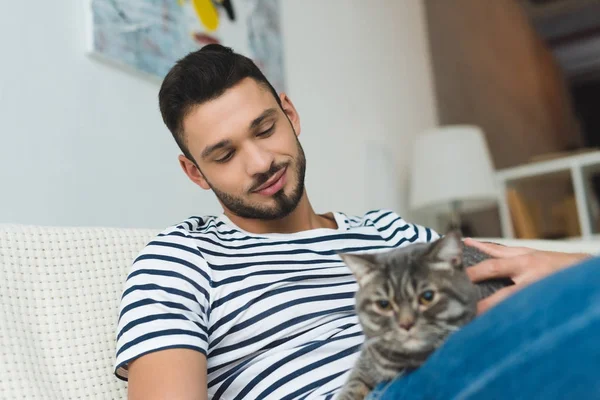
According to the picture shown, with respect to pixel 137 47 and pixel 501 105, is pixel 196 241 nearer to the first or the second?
A: pixel 137 47

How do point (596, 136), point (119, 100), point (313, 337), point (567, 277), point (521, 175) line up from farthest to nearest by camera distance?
point (596, 136)
point (521, 175)
point (119, 100)
point (313, 337)
point (567, 277)

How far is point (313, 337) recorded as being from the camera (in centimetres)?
92

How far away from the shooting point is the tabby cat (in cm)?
67

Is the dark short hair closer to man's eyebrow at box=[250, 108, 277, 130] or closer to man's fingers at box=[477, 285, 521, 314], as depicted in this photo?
man's eyebrow at box=[250, 108, 277, 130]

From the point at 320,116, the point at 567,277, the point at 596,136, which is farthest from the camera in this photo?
the point at 596,136

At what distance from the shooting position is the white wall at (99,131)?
3.89 feet

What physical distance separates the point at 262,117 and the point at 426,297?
479 mm

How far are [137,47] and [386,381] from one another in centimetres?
104

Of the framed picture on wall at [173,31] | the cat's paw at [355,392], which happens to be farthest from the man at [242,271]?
the framed picture on wall at [173,31]

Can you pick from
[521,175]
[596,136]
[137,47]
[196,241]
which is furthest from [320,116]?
[596,136]

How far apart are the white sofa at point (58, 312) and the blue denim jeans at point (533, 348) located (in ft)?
1.74

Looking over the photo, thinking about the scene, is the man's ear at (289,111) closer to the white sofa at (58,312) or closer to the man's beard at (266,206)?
the man's beard at (266,206)

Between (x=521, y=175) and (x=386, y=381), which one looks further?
(x=521, y=175)

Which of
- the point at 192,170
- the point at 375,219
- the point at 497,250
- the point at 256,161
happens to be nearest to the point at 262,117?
the point at 256,161
